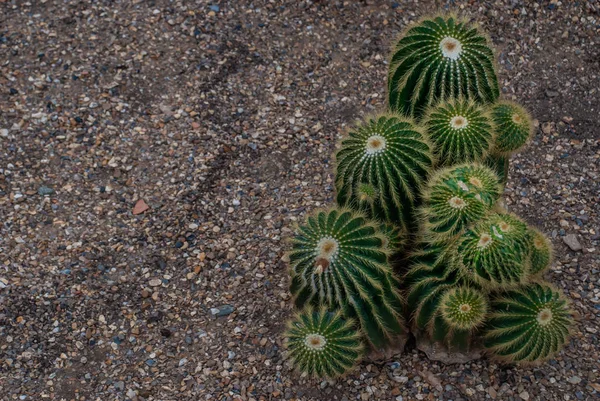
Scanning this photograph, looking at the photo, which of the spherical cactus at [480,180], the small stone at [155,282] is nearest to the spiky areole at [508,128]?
the spherical cactus at [480,180]

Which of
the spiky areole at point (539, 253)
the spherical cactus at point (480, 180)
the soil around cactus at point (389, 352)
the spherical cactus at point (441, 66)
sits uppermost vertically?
the spherical cactus at point (441, 66)

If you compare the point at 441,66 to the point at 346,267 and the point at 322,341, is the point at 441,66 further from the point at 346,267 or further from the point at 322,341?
the point at 322,341

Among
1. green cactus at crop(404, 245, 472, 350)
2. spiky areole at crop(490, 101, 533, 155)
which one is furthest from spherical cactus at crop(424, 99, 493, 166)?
green cactus at crop(404, 245, 472, 350)

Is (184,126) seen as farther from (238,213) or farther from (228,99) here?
(238,213)

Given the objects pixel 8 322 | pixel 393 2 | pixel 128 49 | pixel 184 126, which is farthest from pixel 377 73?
pixel 8 322

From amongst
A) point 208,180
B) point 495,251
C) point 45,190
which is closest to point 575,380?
point 495,251

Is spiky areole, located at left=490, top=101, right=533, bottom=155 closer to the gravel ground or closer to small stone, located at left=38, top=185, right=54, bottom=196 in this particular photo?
the gravel ground

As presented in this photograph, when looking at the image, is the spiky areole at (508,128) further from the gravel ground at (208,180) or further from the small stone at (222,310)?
the small stone at (222,310)
